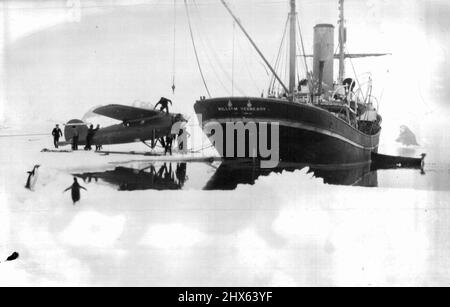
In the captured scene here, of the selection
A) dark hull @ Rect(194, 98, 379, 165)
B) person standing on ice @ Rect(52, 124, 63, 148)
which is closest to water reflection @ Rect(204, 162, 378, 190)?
dark hull @ Rect(194, 98, 379, 165)

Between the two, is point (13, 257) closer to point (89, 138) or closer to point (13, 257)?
point (13, 257)

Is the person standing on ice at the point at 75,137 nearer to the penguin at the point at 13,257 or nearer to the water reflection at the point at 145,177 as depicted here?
the water reflection at the point at 145,177

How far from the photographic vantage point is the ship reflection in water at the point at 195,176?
10.1 metres

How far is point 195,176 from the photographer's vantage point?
436 inches

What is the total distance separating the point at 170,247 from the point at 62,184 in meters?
2.45

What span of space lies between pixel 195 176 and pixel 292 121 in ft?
13.7

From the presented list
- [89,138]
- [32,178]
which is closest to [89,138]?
[89,138]

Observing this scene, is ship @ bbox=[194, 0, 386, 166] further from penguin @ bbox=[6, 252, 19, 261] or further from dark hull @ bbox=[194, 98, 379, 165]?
penguin @ bbox=[6, 252, 19, 261]

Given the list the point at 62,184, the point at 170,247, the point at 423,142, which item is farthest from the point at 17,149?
the point at 423,142

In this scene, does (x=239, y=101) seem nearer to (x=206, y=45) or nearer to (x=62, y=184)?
(x=206, y=45)

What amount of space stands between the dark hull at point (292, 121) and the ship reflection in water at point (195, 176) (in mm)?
909

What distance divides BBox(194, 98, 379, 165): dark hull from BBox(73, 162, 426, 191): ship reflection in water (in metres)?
0.91

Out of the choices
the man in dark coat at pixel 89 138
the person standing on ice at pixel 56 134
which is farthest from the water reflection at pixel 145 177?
the man in dark coat at pixel 89 138

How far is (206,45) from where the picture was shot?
10.8 m
